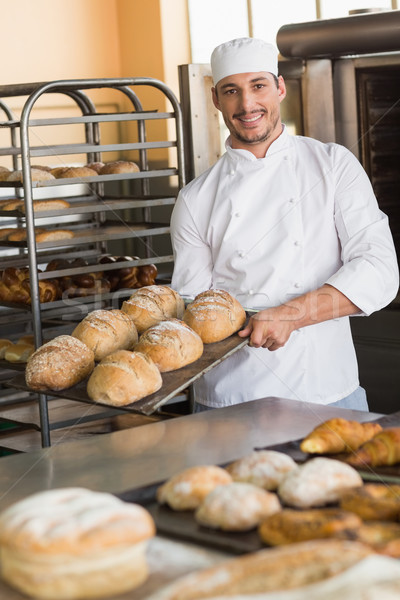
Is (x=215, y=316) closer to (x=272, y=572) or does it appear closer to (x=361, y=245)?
(x=361, y=245)

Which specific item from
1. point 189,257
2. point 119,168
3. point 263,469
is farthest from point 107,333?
point 119,168

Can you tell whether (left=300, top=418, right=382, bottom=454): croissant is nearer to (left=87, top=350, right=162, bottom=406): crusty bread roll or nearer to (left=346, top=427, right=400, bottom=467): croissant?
(left=346, top=427, right=400, bottom=467): croissant

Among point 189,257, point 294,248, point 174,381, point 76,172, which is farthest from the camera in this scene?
point 76,172

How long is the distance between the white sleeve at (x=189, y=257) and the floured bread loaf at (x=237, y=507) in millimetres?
1325

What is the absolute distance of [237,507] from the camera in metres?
0.98

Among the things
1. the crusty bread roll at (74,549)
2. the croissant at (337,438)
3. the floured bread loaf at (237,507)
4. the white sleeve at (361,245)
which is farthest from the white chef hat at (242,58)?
the crusty bread roll at (74,549)

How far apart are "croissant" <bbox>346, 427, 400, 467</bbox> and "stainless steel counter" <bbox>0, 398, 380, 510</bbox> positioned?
0.29 metres

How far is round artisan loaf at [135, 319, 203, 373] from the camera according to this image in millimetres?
1678

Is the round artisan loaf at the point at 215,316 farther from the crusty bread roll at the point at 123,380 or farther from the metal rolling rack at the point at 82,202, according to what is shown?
the metal rolling rack at the point at 82,202

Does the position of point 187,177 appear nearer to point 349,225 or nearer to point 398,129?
point 398,129

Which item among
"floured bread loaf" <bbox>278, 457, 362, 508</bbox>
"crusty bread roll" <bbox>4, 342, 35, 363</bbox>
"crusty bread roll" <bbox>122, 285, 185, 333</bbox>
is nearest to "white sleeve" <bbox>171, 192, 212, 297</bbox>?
"crusty bread roll" <bbox>122, 285, 185, 333</bbox>

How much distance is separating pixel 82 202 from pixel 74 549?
8.54ft

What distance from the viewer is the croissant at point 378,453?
117 cm

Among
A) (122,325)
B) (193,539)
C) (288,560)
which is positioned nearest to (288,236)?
(122,325)
